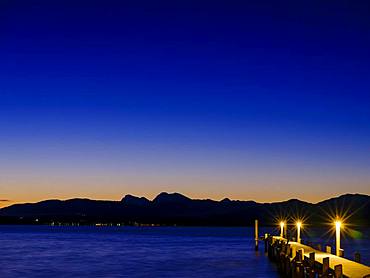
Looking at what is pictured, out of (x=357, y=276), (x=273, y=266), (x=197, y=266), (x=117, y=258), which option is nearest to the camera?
(x=357, y=276)

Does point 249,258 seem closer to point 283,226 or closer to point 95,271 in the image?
point 283,226

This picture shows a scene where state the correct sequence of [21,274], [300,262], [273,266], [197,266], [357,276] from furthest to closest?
[197,266] < [273,266] < [21,274] < [300,262] < [357,276]

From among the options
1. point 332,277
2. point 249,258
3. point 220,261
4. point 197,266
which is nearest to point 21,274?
point 197,266

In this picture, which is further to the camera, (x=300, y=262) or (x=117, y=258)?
(x=117, y=258)

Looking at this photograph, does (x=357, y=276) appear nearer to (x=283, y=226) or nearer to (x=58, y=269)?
(x=58, y=269)

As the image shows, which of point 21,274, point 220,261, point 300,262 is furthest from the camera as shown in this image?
point 220,261

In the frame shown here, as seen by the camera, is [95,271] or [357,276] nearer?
[357,276]

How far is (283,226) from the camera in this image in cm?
6569

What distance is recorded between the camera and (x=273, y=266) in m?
53.8

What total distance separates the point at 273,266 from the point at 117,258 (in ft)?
69.7

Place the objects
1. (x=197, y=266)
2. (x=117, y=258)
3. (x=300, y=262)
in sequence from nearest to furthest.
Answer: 1. (x=300, y=262)
2. (x=197, y=266)
3. (x=117, y=258)

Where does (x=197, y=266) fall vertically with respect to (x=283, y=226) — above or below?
below

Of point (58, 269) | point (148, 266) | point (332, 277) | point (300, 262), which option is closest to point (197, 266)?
point (148, 266)

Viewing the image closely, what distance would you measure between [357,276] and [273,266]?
31732 mm
